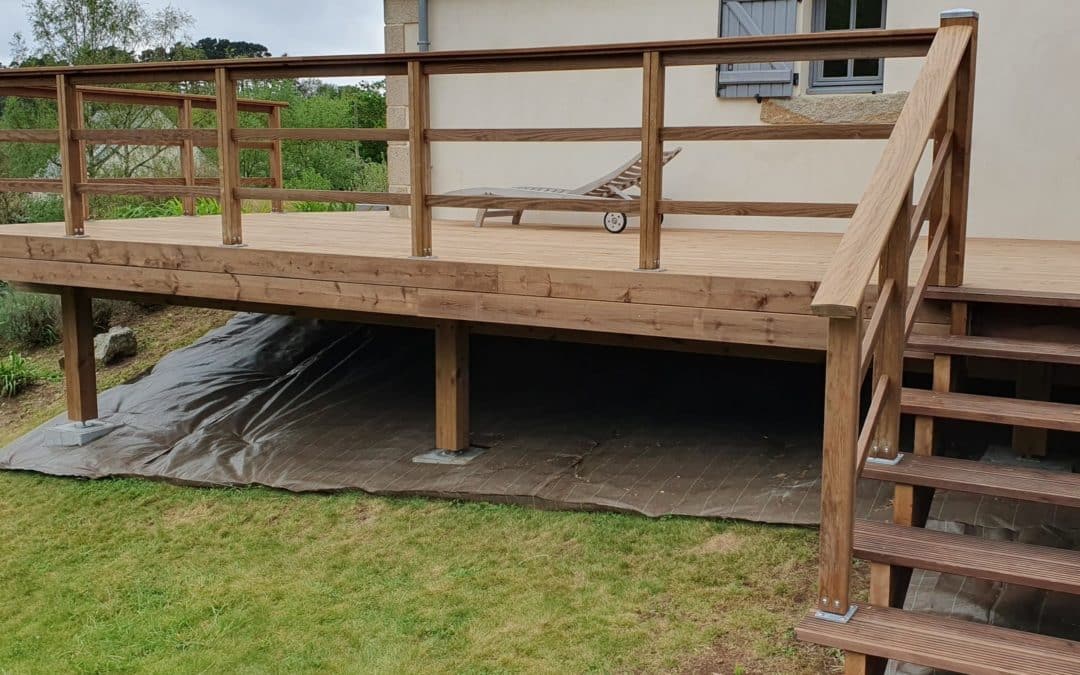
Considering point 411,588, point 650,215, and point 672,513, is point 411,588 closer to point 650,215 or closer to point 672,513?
point 672,513

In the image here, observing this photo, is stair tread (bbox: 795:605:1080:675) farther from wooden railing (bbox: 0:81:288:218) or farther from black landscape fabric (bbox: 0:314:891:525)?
wooden railing (bbox: 0:81:288:218)

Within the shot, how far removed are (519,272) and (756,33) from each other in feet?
9.83

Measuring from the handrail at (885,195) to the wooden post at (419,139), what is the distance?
2.23 metres

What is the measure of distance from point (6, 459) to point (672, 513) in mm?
4240

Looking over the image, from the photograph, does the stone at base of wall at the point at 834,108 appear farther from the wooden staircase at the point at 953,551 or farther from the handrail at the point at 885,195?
the handrail at the point at 885,195

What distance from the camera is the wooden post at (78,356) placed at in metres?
6.57

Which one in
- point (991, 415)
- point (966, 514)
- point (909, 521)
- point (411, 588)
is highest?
point (991, 415)

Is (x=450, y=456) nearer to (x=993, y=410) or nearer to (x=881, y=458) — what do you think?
(x=881, y=458)

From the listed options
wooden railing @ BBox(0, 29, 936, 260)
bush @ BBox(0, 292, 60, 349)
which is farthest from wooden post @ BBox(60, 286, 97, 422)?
bush @ BBox(0, 292, 60, 349)

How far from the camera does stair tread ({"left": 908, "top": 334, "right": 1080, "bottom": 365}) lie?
3410mm

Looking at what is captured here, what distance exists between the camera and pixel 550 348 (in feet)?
23.4

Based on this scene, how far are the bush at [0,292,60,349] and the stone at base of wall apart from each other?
7.35 m

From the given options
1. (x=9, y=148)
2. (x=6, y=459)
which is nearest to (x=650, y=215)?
(x=6, y=459)

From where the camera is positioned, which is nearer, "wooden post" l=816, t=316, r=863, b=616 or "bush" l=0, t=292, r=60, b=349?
"wooden post" l=816, t=316, r=863, b=616
